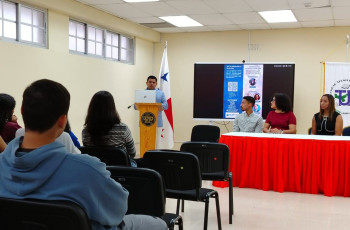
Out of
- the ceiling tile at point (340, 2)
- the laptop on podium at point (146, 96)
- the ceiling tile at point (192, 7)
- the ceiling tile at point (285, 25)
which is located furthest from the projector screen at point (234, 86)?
the laptop on podium at point (146, 96)

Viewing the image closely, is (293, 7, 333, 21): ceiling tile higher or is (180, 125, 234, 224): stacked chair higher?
(293, 7, 333, 21): ceiling tile

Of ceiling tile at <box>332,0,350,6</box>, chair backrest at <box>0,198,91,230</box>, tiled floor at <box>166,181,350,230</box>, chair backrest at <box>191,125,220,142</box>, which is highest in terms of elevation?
ceiling tile at <box>332,0,350,6</box>

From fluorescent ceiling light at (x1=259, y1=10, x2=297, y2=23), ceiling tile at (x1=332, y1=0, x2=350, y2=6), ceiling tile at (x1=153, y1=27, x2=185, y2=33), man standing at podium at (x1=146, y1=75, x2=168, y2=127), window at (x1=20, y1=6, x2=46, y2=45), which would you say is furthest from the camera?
ceiling tile at (x1=153, y1=27, x2=185, y2=33)

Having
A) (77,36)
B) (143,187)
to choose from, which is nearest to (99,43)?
(77,36)

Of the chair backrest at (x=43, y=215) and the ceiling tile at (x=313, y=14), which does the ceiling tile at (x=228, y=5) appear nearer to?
the ceiling tile at (x=313, y=14)

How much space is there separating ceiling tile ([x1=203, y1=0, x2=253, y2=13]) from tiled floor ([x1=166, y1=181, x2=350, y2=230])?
3.08 m

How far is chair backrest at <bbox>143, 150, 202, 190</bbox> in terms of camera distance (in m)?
2.90

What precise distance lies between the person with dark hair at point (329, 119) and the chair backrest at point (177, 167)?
10.7 feet

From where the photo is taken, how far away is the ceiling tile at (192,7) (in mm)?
6562

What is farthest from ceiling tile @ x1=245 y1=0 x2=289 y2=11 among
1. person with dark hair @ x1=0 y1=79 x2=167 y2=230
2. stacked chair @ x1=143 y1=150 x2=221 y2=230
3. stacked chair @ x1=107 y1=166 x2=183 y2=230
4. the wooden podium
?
person with dark hair @ x1=0 y1=79 x2=167 y2=230

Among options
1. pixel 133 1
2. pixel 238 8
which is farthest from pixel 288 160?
pixel 133 1

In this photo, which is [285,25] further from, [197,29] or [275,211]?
[275,211]

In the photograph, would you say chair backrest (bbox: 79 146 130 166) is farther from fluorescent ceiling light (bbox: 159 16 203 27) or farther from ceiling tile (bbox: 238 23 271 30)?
ceiling tile (bbox: 238 23 271 30)

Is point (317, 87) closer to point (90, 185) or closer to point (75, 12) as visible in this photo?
point (75, 12)
